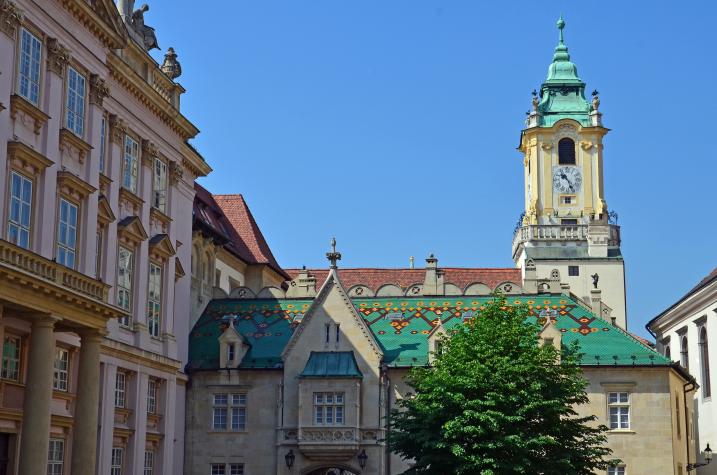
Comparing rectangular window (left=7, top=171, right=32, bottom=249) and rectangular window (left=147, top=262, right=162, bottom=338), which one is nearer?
rectangular window (left=7, top=171, right=32, bottom=249)

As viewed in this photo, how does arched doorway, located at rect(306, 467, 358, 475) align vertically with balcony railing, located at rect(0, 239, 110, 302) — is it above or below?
below

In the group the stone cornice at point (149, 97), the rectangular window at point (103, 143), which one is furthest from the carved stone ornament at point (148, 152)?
the rectangular window at point (103, 143)

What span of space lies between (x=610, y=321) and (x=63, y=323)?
1150 inches

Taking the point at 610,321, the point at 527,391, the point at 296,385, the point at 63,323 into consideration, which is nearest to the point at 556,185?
the point at 610,321

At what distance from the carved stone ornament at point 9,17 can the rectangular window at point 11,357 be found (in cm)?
858

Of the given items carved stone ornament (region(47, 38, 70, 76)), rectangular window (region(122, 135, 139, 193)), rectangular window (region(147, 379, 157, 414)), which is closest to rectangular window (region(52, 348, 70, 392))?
rectangular window (region(122, 135, 139, 193))

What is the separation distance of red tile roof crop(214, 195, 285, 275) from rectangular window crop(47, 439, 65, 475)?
31.9m

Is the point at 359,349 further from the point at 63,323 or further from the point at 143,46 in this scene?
the point at 63,323

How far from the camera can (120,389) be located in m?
43.2

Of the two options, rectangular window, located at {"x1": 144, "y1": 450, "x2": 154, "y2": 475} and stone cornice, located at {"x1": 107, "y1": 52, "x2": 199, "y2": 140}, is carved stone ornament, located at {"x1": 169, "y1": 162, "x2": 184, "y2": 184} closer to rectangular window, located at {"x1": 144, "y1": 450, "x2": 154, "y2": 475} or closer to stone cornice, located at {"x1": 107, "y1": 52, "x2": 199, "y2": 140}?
stone cornice, located at {"x1": 107, "y1": 52, "x2": 199, "y2": 140}

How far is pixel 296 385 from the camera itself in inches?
2035

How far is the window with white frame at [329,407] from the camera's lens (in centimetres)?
5103

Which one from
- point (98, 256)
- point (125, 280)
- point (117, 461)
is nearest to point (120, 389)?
point (117, 461)

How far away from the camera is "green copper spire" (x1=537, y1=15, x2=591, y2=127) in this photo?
111044 mm
